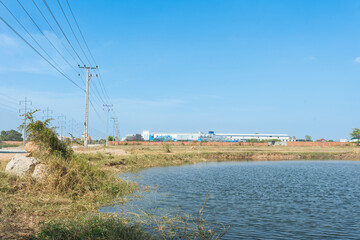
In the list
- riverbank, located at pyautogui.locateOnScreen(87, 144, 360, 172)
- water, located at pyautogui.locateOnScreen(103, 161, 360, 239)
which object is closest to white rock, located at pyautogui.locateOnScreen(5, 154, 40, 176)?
water, located at pyautogui.locateOnScreen(103, 161, 360, 239)

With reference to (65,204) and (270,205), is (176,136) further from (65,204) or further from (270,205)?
(65,204)

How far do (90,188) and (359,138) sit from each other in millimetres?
125772

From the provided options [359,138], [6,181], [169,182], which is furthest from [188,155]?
[359,138]

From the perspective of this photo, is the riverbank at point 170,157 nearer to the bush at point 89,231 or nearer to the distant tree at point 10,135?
the bush at point 89,231

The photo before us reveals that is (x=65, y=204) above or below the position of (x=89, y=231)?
below

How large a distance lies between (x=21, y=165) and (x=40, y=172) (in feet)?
5.05

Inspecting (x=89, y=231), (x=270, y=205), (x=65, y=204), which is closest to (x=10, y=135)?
(x=65, y=204)

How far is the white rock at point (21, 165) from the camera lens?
17.1 metres

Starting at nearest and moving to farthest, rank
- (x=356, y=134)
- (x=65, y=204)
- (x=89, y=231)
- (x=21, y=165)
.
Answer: (x=89, y=231), (x=65, y=204), (x=21, y=165), (x=356, y=134)

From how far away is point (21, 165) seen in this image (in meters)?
17.4

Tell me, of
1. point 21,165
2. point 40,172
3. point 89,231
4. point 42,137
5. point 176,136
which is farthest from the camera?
point 176,136

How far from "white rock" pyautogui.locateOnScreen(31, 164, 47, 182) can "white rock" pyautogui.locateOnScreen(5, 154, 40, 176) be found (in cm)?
54

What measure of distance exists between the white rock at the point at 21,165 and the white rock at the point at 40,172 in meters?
0.54

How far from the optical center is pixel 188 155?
52.5 metres
